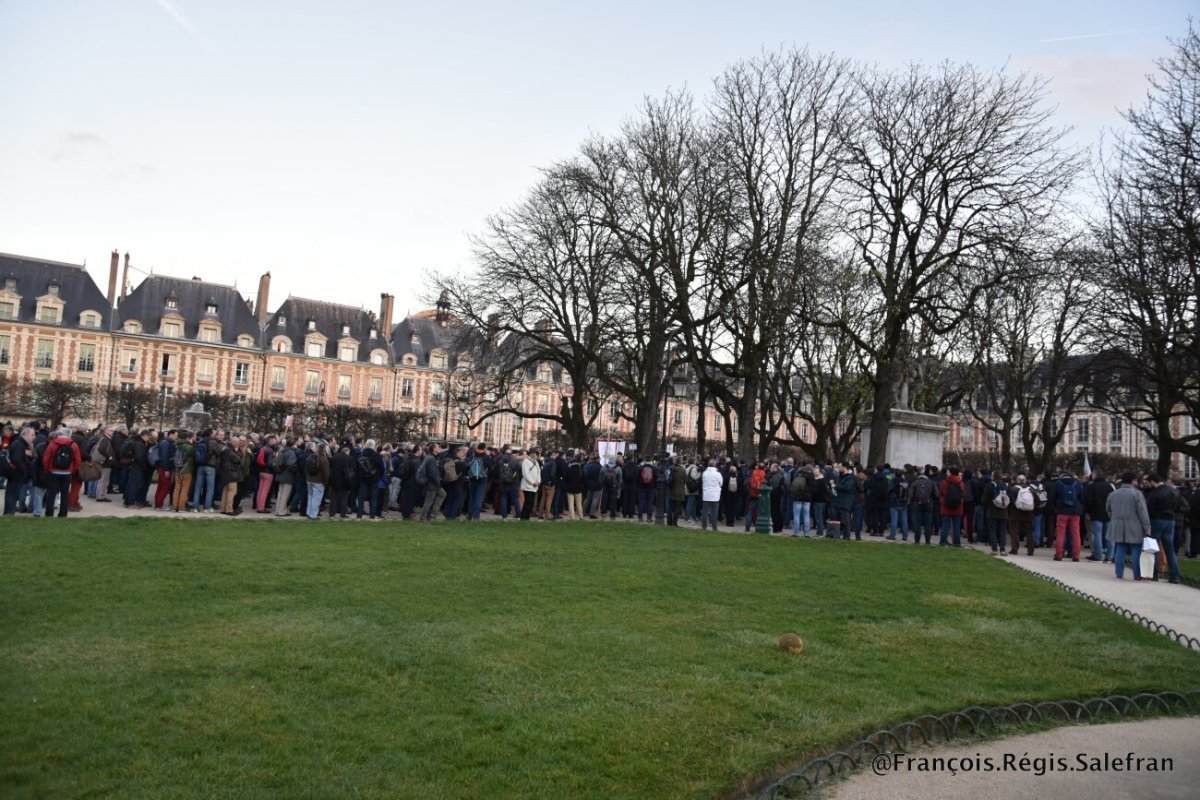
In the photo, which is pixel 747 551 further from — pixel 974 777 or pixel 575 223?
pixel 575 223

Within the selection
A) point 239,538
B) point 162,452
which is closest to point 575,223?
point 162,452

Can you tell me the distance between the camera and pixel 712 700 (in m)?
7.28

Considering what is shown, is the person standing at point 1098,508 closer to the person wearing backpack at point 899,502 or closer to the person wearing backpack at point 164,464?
the person wearing backpack at point 899,502

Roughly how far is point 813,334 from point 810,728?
30.8 m

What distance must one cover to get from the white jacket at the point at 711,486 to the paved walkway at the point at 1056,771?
1634 cm

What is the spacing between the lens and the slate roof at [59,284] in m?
74.1

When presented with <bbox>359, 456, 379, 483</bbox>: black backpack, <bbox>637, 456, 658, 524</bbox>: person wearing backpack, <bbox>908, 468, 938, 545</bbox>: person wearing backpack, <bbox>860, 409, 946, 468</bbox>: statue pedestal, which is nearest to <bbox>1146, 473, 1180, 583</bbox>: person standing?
<bbox>908, 468, 938, 545</bbox>: person wearing backpack

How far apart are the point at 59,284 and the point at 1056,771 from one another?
83.3 meters

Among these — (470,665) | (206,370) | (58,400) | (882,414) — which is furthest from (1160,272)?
(206,370)

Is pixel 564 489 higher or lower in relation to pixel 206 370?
lower

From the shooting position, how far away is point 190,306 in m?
80.8

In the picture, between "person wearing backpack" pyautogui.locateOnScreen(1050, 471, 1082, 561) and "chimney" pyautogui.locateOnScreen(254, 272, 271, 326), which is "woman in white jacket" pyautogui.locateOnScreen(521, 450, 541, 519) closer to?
"person wearing backpack" pyautogui.locateOnScreen(1050, 471, 1082, 561)

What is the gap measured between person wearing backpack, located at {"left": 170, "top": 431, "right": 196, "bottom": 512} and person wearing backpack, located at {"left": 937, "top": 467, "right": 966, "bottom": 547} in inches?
659

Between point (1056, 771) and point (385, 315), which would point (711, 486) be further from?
point (385, 315)
